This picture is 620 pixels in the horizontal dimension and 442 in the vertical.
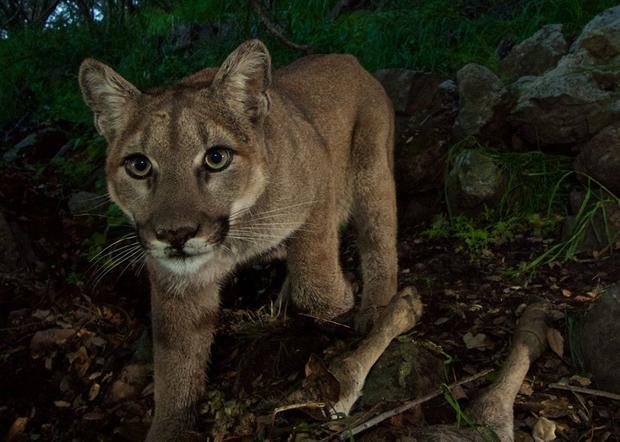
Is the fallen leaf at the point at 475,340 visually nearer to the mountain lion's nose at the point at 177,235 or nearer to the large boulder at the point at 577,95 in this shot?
the mountain lion's nose at the point at 177,235

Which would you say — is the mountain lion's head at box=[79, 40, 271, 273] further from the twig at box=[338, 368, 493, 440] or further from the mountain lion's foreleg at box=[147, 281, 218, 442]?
the twig at box=[338, 368, 493, 440]

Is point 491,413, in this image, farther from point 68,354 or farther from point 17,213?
point 17,213

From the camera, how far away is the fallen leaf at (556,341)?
94.3 inches

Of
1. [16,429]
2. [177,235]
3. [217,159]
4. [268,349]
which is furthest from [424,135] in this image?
[16,429]

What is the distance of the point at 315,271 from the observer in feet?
9.77

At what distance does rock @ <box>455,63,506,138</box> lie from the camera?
163 inches

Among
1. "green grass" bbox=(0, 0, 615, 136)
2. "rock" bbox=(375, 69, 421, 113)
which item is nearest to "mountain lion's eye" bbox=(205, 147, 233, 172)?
"rock" bbox=(375, 69, 421, 113)

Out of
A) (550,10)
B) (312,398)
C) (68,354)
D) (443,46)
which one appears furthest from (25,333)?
(550,10)

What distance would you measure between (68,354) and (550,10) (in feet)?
15.1

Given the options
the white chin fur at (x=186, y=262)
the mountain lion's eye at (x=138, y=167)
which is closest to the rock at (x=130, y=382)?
the white chin fur at (x=186, y=262)

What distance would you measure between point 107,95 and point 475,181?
2.25m

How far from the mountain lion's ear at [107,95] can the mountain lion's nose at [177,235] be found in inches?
28.8

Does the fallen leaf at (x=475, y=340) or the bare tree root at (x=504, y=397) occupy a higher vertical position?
the bare tree root at (x=504, y=397)

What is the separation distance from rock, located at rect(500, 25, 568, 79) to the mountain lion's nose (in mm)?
3231
